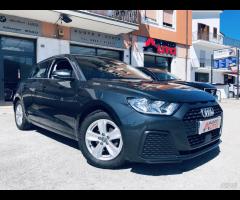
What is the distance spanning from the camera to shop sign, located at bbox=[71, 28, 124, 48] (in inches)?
522

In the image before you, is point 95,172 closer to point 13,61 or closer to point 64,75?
point 64,75

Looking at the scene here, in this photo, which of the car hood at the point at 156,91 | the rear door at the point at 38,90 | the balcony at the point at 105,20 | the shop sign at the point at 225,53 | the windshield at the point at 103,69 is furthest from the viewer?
the shop sign at the point at 225,53

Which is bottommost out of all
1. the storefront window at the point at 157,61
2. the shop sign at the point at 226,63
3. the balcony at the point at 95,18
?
the storefront window at the point at 157,61

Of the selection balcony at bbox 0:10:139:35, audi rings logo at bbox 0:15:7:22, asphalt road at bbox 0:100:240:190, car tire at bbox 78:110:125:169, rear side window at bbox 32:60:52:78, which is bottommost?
asphalt road at bbox 0:100:240:190

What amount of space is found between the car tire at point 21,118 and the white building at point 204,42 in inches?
817

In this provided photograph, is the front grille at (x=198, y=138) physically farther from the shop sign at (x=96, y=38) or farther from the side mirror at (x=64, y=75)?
the shop sign at (x=96, y=38)

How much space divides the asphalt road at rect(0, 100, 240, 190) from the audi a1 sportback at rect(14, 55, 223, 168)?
23cm

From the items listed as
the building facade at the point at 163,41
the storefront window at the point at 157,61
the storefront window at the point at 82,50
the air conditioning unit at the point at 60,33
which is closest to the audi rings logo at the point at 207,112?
the air conditioning unit at the point at 60,33

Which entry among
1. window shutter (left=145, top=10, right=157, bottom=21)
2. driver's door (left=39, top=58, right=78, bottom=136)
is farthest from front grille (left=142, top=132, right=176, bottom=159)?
window shutter (left=145, top=10, right=157, bottom=21)

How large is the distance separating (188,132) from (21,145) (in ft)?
9.48

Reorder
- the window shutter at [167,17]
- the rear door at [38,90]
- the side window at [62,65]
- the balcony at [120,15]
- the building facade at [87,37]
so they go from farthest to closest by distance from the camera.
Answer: the window shutter at [167,17], the balcony at [120,15], the building facade at [87,37], the rear door at [38,90], the side window at [62,65]

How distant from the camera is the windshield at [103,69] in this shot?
3912mm

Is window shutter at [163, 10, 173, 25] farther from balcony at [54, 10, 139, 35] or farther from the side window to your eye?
the side window
